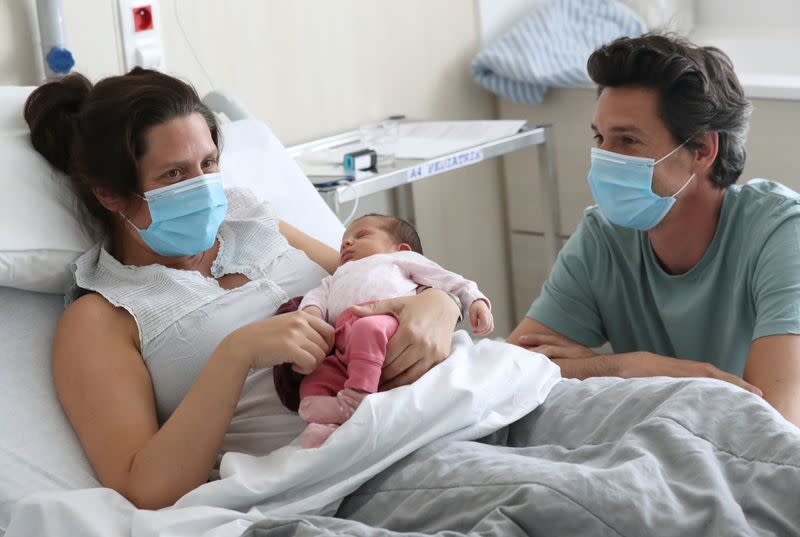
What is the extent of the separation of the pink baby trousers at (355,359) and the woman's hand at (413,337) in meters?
0.02

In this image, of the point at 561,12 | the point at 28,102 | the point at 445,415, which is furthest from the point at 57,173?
the point at 561,12

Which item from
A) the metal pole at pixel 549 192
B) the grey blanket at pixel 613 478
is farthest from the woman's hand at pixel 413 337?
the metal pole at pixel 549 192

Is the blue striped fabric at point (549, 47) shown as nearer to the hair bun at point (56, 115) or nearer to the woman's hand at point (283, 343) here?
the hair bun at point (56, 115)

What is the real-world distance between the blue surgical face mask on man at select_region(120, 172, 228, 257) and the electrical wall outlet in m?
1.03

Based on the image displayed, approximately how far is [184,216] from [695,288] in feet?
3.00

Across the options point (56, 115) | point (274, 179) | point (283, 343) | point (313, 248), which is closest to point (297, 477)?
point (283, 343)

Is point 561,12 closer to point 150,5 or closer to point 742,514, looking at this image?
point 150,5

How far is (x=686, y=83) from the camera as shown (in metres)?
1.93

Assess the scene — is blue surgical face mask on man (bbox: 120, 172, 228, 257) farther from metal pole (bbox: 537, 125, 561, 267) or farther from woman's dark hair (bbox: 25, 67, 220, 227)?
metal pole (bbox: 537, 125, 561, 267)

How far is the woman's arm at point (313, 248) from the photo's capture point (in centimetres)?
190

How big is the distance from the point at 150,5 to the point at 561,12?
1.36 metres

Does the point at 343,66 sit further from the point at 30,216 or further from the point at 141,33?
the point at 30,216

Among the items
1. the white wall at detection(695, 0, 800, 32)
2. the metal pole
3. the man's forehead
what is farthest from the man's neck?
the white wall at detection(695, 0, 800, 32)

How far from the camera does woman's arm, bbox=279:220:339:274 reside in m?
1.90
